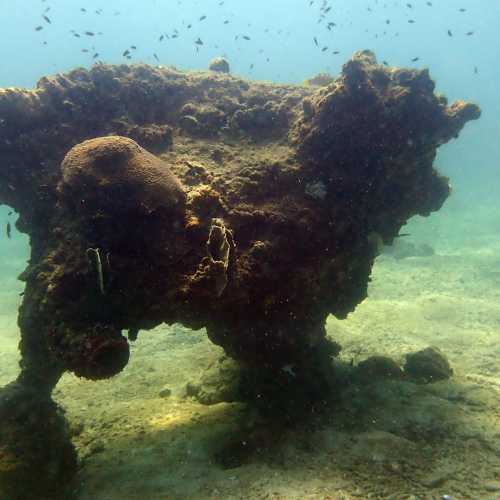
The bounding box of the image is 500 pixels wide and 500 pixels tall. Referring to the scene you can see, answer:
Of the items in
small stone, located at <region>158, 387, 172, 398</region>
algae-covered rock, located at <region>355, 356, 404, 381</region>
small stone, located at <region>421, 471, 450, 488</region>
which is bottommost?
small stone, located at <region>158, 387, 172, 398</region>

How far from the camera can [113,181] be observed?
5.09 meters

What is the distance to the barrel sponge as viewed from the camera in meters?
5.12

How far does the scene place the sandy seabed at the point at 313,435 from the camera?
459 centimetres

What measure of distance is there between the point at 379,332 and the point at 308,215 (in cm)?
612

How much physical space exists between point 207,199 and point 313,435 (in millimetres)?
3742

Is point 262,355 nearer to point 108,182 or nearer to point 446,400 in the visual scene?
point 446,400

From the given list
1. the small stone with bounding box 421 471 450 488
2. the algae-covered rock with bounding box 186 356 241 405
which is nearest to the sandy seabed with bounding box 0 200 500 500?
the small stone with bounding box 421 471 450 488

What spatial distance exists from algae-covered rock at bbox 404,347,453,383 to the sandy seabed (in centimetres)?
25

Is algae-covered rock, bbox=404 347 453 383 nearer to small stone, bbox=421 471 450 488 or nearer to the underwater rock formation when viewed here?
the underwater rock formation

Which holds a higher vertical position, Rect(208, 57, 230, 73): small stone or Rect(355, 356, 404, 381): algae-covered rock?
Rect(208, 57, 230, 73): small stone

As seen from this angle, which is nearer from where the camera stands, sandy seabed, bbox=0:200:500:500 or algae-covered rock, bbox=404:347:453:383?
sandy seabed, bbox=0:200:500:500

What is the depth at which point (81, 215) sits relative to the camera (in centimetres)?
534

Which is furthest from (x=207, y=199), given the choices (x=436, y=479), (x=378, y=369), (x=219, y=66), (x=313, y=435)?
(x=219, y=66)

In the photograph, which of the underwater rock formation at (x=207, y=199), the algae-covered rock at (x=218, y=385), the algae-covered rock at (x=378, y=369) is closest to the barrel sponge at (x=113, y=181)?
the underwater rock formation at (x=207, y=199)
